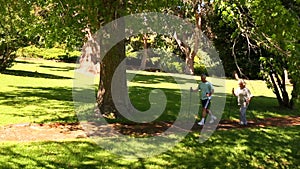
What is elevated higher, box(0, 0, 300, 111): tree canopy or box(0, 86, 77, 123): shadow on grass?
box(0, 0, 300, 111): tree canopy

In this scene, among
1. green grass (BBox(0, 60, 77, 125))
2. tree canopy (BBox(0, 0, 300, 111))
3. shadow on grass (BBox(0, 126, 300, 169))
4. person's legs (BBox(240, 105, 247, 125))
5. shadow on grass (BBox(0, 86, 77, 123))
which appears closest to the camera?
tree canopy (BBox(0, 0, 300, 111))

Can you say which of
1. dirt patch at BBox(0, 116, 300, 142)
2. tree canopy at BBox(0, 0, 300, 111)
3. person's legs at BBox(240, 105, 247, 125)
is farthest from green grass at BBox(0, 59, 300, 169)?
tree canopy at BBox(0, 0, 300, 111)

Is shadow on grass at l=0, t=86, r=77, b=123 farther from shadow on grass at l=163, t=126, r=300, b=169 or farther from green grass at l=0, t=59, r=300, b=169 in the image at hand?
shadow on grass at l=163, t=126, r=300, b=169

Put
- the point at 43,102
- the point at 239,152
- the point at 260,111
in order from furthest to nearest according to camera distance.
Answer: the point at 260,111 → the point at 43,102 → the point at 239,152

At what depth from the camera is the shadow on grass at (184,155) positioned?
25.0ft

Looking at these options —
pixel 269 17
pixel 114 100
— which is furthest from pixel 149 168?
pixel 114 100

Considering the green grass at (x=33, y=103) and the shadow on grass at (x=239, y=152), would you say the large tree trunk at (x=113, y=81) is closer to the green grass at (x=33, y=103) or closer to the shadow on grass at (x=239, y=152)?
the green grass at (x=33, y=103)

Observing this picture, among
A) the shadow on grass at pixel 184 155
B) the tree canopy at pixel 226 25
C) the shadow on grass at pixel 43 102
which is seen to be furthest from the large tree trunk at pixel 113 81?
the shadow on grass at pixel 184 155

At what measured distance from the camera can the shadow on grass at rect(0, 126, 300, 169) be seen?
7.61 metres

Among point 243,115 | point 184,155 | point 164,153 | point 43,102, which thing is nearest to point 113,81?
point 164,153

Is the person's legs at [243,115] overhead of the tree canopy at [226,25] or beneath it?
beneath

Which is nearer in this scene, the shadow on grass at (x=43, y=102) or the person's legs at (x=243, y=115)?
the shadow on grass at (x=43, y=102)

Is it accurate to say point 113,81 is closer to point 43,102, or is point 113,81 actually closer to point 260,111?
point 43,102

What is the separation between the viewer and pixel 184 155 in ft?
28.6
